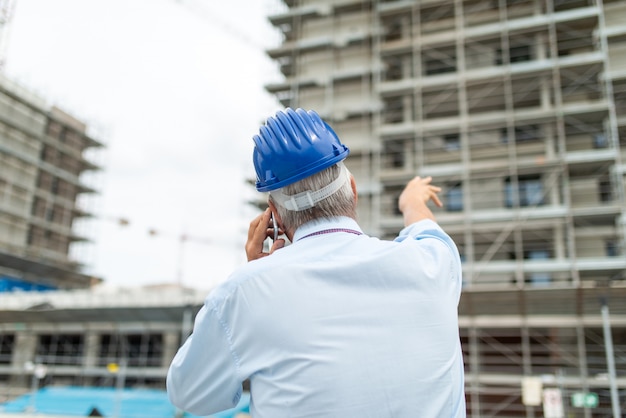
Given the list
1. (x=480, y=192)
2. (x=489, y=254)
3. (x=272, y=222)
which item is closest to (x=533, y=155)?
(x=480, y=192)

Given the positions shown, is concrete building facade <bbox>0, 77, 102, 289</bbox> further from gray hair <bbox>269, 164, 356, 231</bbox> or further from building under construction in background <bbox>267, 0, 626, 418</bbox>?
gray hair <bbox>269, 164, 356, 231</bbox>

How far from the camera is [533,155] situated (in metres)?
22.9

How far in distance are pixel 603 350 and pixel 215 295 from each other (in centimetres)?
2236

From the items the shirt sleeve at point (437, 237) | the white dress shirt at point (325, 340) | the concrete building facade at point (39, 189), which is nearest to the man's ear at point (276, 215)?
the white dress shirt at point (325, 340)

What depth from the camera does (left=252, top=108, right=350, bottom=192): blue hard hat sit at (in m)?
1.08

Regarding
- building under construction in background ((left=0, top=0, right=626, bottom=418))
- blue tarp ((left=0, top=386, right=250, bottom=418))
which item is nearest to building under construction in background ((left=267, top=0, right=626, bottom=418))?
building under construction in background ((left=0, top=0, right=626, bottom=418))

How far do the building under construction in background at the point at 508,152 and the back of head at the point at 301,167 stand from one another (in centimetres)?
1609

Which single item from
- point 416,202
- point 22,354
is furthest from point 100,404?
point 416,202

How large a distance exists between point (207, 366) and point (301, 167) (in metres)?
0.42

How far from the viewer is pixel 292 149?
3.55ft

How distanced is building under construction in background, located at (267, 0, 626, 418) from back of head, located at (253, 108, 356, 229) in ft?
52.8

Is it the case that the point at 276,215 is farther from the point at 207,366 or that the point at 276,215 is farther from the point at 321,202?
the point at 207,366

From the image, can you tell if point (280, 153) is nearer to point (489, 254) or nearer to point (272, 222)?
point (272, 222)

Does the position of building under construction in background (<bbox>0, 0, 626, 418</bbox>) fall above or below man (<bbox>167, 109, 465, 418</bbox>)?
above
